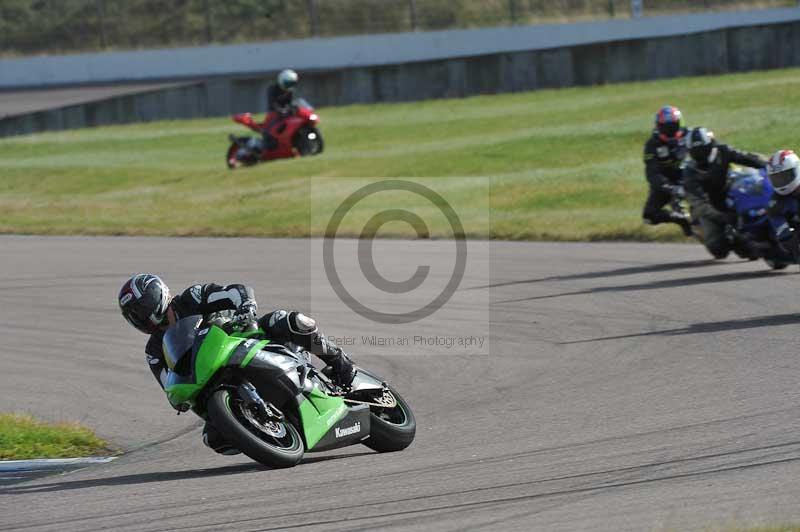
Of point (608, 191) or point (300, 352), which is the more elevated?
point (300, 352)

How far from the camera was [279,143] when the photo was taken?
2638 cm

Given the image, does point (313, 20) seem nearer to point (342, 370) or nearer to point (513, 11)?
point (513, 11)

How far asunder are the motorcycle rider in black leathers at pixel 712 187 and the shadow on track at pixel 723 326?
336cm

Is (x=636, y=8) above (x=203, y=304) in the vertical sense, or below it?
above

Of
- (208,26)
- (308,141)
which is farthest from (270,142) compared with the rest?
(208,26)

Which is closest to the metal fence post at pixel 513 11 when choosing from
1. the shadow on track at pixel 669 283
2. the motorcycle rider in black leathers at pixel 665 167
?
the motorcycle rider in black leathers at pixel 665 167

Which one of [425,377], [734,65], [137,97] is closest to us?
[425,377]

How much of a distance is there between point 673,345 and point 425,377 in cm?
197

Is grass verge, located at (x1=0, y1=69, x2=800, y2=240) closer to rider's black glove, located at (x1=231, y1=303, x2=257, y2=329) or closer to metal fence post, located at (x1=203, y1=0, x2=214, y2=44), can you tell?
metal fence post, located at (x1=203, y1=0, x2=214, y2=44)

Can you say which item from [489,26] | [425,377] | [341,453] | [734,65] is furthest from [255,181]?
[341,453]

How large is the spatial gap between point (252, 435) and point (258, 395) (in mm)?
248

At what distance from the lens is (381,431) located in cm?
722

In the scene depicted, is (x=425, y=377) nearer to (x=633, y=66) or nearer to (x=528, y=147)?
(x=528, y=147)

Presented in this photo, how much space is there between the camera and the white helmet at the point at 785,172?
11750mm
